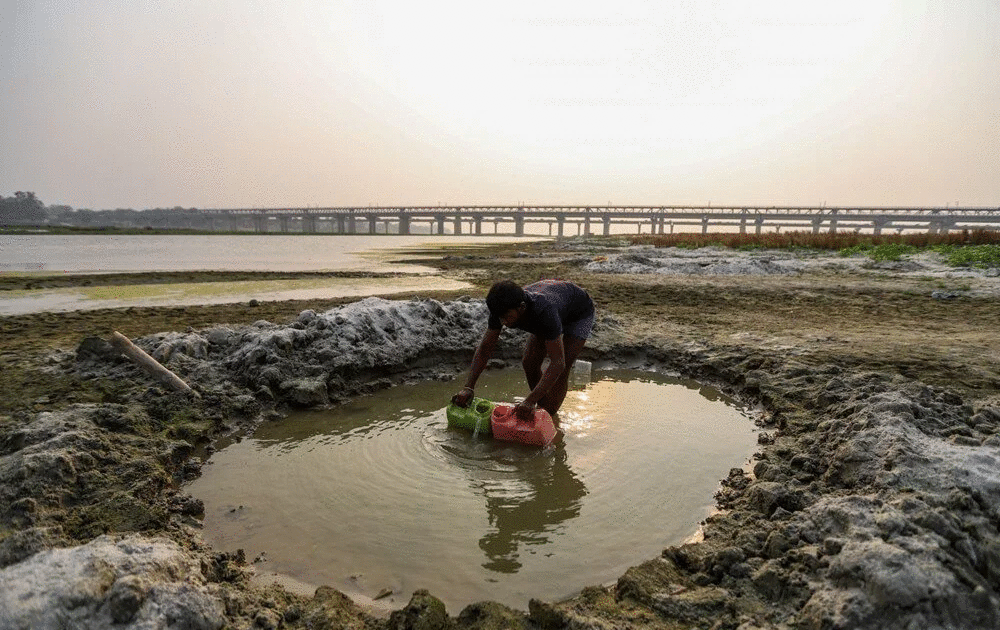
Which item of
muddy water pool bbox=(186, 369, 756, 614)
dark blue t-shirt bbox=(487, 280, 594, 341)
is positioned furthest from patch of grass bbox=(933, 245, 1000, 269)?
dark blue t-shirt bbox=(487, 280, 594, 341)

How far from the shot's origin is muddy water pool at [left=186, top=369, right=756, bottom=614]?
327 cm

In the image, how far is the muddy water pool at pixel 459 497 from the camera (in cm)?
327

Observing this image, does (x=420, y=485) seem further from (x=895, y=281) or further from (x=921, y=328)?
(x=895, y=281)

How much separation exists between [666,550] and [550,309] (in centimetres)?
219

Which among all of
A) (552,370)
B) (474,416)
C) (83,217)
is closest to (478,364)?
(474,416)

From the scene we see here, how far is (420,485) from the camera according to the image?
4246 millimetres

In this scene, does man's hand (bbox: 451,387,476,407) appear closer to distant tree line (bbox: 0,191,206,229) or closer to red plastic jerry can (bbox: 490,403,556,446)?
red plastic jerry can (bbox: 490,403,556,446)

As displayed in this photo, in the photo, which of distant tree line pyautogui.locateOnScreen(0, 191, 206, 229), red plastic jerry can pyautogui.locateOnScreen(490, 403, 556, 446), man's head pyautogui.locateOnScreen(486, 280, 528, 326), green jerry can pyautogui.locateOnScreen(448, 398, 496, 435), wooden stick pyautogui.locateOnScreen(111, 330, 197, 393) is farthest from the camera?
distant tree line pyautogui.locateOnScreen(0, 191, 206, 229)

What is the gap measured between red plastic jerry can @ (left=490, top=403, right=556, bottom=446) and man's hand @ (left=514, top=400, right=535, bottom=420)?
43 mm

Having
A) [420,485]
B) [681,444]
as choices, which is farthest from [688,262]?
[420,485]

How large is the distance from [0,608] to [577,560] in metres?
2.91

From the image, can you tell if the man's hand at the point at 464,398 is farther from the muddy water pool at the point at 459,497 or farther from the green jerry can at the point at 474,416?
the muddy water pool at the point at 459,497

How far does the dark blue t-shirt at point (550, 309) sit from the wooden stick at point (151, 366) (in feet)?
11.4

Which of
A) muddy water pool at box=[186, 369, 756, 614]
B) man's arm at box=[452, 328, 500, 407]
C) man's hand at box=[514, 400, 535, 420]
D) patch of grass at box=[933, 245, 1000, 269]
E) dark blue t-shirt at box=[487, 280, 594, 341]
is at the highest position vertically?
patch of grass at box=[933, 245, 1000, 269]
